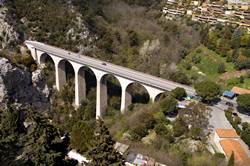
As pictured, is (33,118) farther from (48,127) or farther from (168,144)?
(168,144)

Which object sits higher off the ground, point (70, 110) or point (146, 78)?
point (146, 78)

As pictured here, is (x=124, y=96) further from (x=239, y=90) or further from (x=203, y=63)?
(x=203, y=63)

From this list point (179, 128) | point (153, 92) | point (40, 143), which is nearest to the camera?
point (40, 143)

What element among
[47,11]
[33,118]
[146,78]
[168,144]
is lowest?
[168,144]

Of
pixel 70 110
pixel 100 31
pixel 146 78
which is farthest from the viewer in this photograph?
pixel 100 31

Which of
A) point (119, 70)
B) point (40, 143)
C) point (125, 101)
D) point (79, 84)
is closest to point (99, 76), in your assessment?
point (119, 70)

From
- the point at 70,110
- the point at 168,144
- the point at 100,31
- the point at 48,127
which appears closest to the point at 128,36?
the point at 100,31

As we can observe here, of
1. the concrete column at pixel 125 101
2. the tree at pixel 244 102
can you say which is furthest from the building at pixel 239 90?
the concrete column at pixel 125 101

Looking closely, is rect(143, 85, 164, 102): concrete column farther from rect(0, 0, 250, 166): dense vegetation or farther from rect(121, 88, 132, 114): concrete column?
rect(121, 88, 132, 114): concrete column
